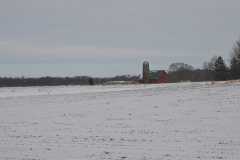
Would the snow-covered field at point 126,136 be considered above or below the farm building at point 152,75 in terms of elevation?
below

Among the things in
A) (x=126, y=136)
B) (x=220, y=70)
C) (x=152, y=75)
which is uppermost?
(x=220, y=70)

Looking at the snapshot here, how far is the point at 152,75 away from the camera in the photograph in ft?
314

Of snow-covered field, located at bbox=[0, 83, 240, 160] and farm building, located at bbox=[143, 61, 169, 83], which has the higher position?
farm building, located at bbox=[143, 61, 169, 83]

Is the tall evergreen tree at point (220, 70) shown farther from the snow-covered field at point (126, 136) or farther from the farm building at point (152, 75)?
the snow-covered field at point (126, 136)

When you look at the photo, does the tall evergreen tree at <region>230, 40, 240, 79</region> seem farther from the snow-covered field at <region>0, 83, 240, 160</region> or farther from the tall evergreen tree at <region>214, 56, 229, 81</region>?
the snow-covered field at <region>0, 83, 240, 160</region>

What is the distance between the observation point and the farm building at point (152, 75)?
91.6 meters

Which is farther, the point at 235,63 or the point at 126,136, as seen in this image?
the point at 235,63

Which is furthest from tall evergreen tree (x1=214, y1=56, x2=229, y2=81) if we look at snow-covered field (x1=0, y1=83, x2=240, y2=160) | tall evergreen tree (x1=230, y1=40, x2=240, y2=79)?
snow-covered field (x1=0, y1=83, x2=240, y2=160)

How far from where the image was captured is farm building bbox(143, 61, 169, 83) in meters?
91.6

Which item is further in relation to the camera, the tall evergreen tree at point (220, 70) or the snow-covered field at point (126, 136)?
the tall evergreen tree at point (220, 70)

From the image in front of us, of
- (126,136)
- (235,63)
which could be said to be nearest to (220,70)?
(235,63)

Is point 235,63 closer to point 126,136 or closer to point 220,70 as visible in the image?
point 220,70

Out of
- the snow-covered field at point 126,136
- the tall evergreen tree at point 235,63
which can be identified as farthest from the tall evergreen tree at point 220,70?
the snow-covered field at point 126,136

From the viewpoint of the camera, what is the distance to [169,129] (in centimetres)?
1339
